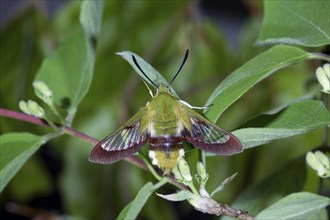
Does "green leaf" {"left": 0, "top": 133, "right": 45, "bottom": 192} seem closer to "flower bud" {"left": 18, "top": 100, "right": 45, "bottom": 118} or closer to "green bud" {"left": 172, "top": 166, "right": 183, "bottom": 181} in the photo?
"flower bud" {"left": 18, "top": 100, "right": 45, "bottom": 118}

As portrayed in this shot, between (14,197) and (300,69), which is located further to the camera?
(14,197)

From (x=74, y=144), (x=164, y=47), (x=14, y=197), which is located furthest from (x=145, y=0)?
(x=14, y=197)

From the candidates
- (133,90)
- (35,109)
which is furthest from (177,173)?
(133,90)

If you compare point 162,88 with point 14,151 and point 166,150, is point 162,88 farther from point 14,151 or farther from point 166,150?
point 14,151

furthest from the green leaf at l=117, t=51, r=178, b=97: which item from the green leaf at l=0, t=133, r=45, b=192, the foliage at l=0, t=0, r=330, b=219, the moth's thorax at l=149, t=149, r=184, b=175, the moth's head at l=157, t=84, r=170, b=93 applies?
the foliage at l=0, t=0, r=330, b=219

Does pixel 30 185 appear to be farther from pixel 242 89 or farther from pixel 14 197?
pixel 242 89

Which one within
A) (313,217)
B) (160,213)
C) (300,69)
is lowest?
(160,213)
